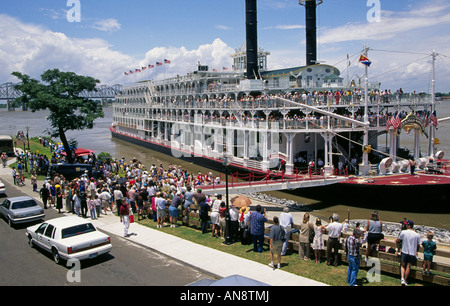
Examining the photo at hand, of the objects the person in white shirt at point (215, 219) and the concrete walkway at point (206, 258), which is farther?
the person in white shirt at point (215, 219)

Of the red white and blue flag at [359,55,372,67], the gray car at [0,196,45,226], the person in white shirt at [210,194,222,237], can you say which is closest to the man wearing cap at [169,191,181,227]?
the person in white shirt at [210,194,222,237]

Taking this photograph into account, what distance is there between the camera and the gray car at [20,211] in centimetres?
1407

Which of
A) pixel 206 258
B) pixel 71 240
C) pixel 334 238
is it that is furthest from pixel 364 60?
pixel 71 240

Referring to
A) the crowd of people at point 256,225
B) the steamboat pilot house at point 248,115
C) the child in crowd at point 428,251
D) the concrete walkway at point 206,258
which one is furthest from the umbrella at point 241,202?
the child in crowd at point 428,251

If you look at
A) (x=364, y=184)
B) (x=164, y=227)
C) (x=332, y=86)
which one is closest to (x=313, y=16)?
(x=332, y=86)

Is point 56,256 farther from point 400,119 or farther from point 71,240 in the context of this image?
point 400,119

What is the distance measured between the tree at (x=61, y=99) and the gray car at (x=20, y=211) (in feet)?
54.0

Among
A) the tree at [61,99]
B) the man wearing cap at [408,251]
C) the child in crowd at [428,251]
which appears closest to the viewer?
the child in crowd at [428,251]

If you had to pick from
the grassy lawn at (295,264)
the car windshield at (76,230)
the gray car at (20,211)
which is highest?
the car windshield at (76,230)

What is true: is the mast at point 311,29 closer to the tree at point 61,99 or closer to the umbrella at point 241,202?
the tree at point 61,99

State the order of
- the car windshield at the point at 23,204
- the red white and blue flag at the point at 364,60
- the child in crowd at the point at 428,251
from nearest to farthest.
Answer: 1. the child in crowd at the point at 428,251
2. the car windshield at the point at 23,204
3. the red white and blue flag at the point at 364,60

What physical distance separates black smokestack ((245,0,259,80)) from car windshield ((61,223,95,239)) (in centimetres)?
2806

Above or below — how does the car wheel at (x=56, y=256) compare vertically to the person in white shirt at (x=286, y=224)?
below
